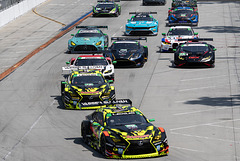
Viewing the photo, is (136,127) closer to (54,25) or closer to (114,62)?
(114,62)

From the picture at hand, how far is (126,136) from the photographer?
1697cm

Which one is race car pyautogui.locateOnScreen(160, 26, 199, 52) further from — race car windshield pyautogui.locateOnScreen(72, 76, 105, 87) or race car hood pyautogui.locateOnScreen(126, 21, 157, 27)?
race car windshield pyautogui.locateOnScreen(72, 76, 105, 87)

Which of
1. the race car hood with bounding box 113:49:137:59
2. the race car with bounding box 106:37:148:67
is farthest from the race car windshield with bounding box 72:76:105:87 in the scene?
the race car hood with bounding box 113:49:137:59

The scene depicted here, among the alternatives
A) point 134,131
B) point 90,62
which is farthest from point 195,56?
point 134,131

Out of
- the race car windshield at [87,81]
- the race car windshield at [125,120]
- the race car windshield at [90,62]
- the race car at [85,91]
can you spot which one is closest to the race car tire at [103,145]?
the race car windshield at [125,120]

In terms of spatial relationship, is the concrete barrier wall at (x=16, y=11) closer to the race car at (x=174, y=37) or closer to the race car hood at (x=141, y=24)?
the race car hood at (x=141, y=24)

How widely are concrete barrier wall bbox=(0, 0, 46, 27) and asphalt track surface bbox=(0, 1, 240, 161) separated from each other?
13.8m

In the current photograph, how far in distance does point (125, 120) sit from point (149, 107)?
6225 mm

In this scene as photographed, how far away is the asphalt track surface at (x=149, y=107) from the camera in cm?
1828

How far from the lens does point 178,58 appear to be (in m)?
33.4

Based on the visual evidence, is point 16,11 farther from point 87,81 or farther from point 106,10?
point 87,81

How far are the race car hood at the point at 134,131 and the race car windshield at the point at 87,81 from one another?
7.46 meters

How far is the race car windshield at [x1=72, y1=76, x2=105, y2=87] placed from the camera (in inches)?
987

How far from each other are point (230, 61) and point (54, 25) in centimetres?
2219
